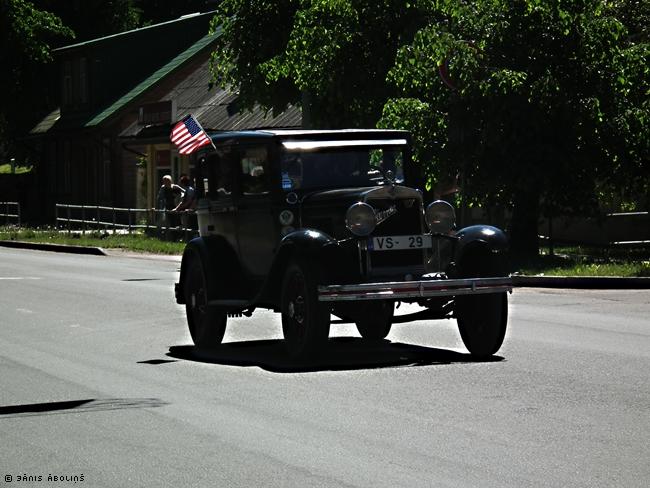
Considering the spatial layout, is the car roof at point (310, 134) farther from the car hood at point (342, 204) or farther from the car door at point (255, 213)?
the car hood at point (342, 204)

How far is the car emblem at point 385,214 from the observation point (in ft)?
41.5

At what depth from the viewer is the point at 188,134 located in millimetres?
21875

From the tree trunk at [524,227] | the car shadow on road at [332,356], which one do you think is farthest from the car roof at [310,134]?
the tree trunk at [524,227]

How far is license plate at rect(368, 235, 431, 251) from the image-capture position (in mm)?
12438

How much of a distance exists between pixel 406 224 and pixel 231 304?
1691mm

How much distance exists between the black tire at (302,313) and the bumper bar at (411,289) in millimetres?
153

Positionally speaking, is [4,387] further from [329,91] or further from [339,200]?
[329,91]

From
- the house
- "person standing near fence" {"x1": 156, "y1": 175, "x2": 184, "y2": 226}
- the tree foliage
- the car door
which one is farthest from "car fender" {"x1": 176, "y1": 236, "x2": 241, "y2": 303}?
the house

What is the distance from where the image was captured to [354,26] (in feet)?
96.2

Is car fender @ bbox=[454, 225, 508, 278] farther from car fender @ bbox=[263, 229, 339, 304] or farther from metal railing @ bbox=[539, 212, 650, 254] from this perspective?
metal railing @ bbox=[539, 212, 650, 254]

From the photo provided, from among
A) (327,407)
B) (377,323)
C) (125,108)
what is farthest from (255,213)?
(125,108)

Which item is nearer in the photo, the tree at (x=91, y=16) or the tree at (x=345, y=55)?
the tree at (x=345, y=55)

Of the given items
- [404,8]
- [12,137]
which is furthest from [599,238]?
[12,137]

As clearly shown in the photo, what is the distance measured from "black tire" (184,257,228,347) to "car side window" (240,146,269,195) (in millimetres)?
867
